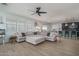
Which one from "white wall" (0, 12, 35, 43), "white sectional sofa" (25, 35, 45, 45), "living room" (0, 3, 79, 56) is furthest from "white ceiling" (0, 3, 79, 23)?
"white sectional sofa" (25, 35, 45, 45)

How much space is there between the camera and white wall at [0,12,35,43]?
2.14 metres

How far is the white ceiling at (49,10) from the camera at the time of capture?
2.12 m

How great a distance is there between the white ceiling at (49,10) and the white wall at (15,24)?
0.14 metres

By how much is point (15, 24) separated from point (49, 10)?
109 cm

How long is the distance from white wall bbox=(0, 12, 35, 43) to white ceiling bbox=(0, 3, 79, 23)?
14 centimetres

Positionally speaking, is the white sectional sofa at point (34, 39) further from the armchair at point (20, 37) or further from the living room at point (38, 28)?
the armchair at point (20, 37)

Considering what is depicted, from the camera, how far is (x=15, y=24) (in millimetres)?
2203

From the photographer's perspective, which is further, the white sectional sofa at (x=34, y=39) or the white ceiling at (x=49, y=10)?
the white sectional sofa at (x=34, y=39)

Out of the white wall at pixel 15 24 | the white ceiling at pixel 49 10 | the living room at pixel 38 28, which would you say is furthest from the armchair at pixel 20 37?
the white ceiling at pixel 49 10

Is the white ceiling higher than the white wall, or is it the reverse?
the white ceiling

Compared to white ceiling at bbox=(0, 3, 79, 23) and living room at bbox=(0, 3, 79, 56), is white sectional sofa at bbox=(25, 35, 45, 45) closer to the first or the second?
living room at bbox=(0, 3, 79, 56)

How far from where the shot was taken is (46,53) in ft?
7.29

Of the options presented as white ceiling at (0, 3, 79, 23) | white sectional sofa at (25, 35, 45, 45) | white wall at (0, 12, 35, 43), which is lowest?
white sectional sofa at (25, 35, 45, 45)

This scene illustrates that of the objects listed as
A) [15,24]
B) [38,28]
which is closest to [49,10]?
[38,28]
